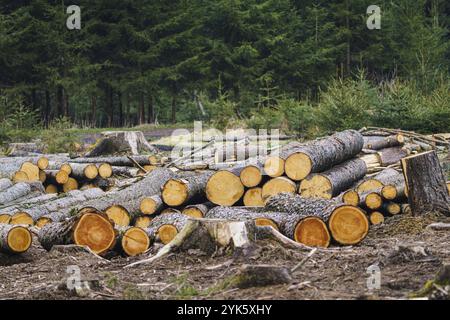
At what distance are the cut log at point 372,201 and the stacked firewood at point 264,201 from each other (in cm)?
1

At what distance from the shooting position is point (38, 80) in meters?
33.1

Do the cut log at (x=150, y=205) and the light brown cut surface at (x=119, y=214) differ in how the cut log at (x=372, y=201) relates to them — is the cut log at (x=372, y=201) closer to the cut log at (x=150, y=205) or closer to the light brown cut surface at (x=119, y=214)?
the cut log at (x=150, y=205)

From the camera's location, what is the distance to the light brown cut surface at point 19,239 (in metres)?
7.75

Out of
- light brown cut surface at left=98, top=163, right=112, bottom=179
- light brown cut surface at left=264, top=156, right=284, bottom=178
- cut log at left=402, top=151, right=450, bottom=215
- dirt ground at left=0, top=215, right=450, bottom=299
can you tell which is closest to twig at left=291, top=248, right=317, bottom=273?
dirt ground at left=0, top=215, right=450, bottom=299

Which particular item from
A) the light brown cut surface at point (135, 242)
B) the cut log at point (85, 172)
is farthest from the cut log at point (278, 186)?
the cut log at point (85, 172)

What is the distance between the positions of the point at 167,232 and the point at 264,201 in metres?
2.66

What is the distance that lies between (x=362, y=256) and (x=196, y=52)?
92.4ft

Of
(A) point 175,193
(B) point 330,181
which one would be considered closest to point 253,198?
(A) point 175,193

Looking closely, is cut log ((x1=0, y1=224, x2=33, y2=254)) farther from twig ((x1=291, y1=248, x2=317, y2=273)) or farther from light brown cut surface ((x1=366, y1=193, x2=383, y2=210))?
light brown cut surface ((x1=366, y1=193, x2=383, y2=210))

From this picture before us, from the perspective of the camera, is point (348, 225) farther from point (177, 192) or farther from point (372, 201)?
point (177, 192)

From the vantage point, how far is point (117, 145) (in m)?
18.2
